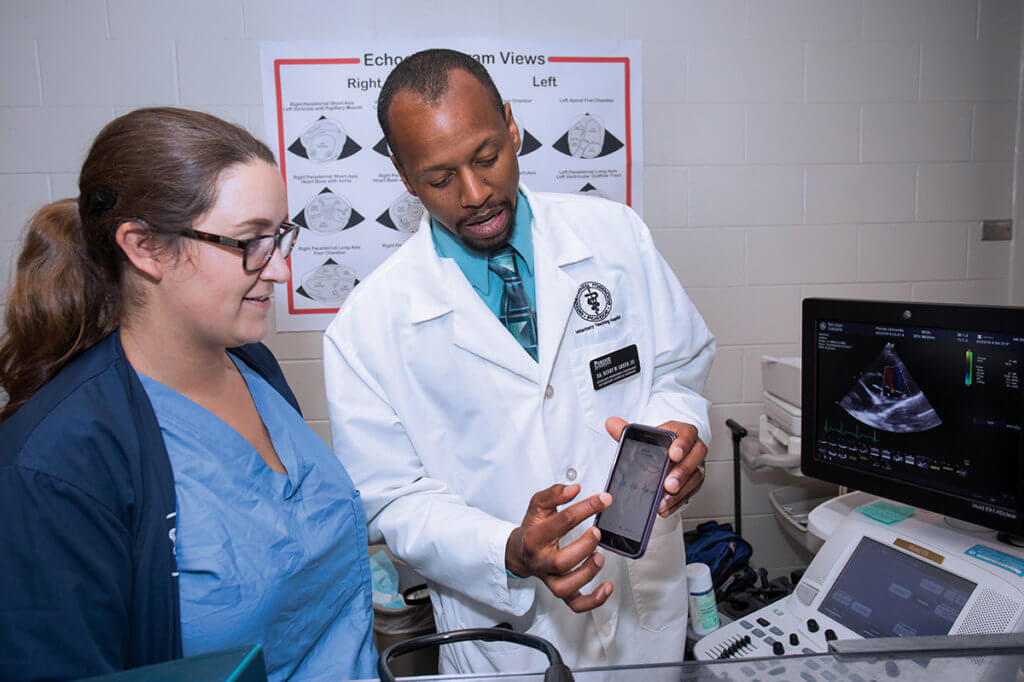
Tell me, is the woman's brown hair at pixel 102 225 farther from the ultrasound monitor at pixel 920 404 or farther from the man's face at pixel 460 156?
the ultrasound monitor at pixel 920 404

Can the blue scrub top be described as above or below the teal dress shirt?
below

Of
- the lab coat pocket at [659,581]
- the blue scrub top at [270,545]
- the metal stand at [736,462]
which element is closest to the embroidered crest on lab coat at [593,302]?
the lab coat pocket at [659,581]

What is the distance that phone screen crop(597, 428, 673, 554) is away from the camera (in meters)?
1.00

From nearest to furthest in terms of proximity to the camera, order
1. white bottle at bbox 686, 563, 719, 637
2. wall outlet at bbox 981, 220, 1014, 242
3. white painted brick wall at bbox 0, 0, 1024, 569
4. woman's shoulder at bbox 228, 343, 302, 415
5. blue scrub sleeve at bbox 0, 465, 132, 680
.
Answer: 1. blue scrub sleeve at bbox 0, 465, 132, 680
2. woman's shoulder at bbox 228, 343, 302, 415
3. white bottle at bbox 686, 563, 719, 637
4. white painted brick wall at bbox 0, 0, 1024, 569
5. wall outlet at bbox 981, 220, 1014, 242

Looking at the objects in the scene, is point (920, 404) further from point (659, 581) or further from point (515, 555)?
point (515, 555)

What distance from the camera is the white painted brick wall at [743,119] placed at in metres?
1.98

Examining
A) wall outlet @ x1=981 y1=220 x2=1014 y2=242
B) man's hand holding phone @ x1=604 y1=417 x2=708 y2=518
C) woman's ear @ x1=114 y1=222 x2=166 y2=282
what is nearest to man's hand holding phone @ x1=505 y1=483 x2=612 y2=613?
man's hand holding phone @ x1=604 y1=417 x2=708 y2=518

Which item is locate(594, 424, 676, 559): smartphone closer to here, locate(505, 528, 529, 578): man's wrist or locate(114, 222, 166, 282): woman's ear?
locate(505, 528, 529, 578): man's wrist

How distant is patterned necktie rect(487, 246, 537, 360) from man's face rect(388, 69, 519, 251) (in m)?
0.09

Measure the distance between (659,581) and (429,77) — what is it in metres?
1.10

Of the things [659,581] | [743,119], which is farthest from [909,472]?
[743,119]

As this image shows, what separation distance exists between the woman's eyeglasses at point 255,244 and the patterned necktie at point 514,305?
0.49m

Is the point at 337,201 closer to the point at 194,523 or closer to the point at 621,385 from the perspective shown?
the point at 621,385

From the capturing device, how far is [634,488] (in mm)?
1041
